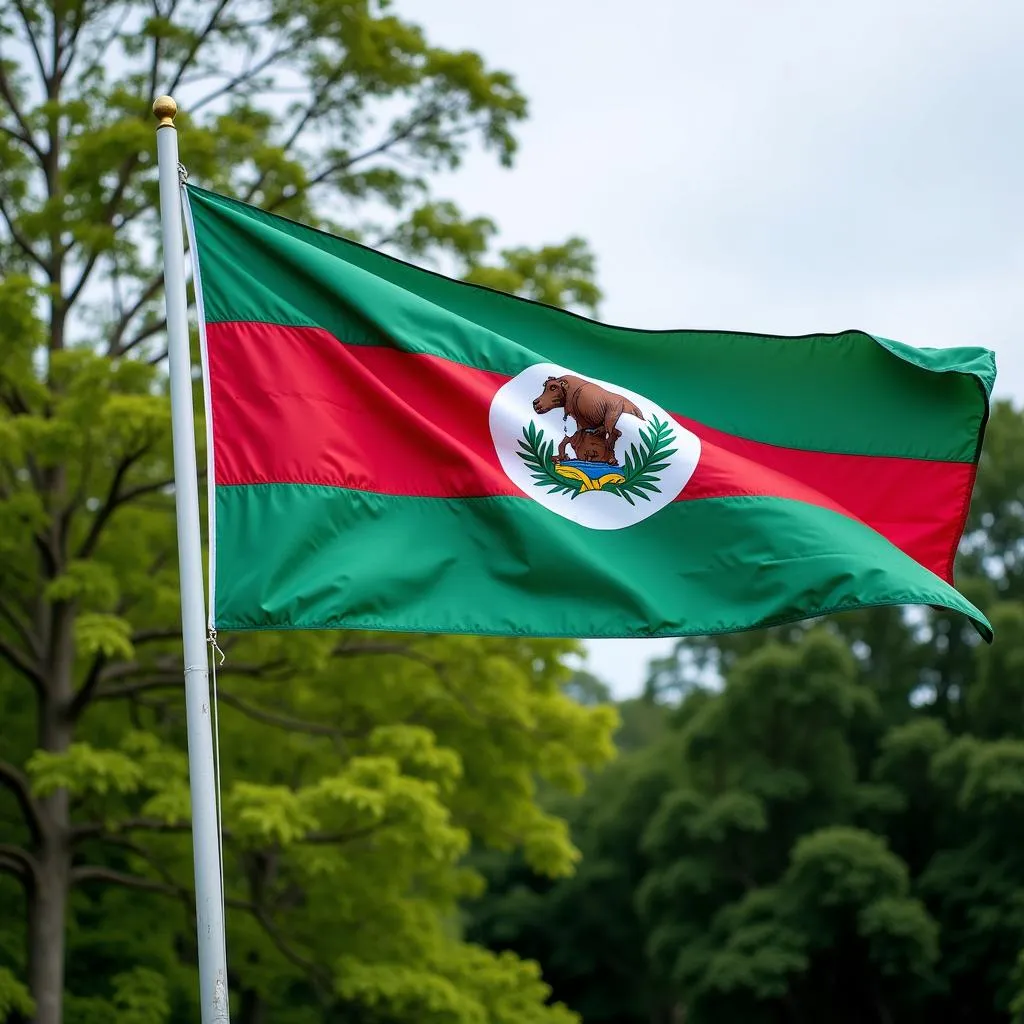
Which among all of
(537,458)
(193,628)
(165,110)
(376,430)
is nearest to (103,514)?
(376,430)

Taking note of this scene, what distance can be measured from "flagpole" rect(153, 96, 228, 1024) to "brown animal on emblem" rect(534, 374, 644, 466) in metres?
1.56

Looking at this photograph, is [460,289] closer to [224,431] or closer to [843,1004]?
[224,431]

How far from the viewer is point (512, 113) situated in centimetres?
1570

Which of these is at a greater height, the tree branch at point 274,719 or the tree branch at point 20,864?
the tree branch at point 274,719

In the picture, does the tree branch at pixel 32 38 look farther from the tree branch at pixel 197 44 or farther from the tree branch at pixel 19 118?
the tree branch at pixel 197 44

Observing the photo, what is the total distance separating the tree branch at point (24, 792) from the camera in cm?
1316

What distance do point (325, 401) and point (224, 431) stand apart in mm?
438

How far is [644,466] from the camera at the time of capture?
6309mm

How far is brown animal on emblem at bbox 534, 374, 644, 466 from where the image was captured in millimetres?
6289

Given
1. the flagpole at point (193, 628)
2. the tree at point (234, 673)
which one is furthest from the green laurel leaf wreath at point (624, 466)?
the tree at point (234, 673)

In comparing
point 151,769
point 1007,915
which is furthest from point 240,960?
point 1007,915

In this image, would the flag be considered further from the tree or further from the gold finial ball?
the tree

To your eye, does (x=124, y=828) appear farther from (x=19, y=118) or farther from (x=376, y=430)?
(x=376, y=430)

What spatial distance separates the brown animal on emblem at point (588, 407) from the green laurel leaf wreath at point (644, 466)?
0.07 m
